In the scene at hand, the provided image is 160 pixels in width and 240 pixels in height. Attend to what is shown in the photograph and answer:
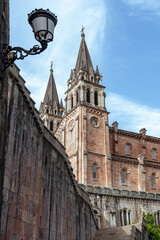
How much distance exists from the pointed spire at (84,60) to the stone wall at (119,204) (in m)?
19.6

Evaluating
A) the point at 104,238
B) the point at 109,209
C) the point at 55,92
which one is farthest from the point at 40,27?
the point at 55,92

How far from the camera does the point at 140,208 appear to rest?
41.4m

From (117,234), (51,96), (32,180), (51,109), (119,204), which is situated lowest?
(117,234)

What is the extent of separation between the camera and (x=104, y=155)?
43562 mm

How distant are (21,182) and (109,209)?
27.6 m

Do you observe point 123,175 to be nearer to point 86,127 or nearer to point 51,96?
point 86,127

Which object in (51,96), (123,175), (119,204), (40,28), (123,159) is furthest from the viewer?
(51,96)

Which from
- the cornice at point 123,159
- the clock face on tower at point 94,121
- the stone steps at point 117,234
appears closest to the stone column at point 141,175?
the cornice at point 123,159

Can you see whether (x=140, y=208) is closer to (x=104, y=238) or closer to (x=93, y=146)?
(x=93, y=146)

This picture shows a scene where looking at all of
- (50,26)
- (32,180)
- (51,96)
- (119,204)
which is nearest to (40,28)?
(50,26)

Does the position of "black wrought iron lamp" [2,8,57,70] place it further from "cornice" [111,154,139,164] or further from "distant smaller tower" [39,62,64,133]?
"distant smaller tower" [39,62,64,133]

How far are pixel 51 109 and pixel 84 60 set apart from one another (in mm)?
15102

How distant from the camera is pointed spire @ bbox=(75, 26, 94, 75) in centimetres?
5020

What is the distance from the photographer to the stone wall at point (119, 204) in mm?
38156
